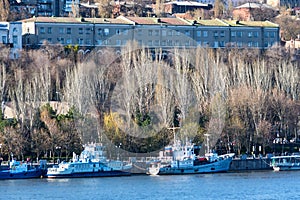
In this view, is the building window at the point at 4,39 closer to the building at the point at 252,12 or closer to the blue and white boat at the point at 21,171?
the blue and white boat at the point at 21,171

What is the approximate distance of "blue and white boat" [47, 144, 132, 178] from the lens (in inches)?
1794

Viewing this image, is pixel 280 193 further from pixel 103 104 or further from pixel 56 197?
pixel 103 104

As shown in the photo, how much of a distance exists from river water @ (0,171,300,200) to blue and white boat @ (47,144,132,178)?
85 cm

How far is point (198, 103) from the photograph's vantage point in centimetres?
5100

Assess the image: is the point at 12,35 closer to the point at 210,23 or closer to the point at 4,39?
the point at 4,39

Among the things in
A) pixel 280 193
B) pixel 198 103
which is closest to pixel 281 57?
pixel 198 103

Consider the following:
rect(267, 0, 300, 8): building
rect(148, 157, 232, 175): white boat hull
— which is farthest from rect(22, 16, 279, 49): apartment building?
rect(267, 0, 300, 8): building

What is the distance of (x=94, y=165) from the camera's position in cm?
4616

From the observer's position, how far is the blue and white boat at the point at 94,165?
4556cm

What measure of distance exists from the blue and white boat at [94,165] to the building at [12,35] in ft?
45.4

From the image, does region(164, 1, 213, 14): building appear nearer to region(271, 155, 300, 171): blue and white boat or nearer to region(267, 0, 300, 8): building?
region(267, 0, 300, 8): building

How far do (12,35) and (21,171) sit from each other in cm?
1676

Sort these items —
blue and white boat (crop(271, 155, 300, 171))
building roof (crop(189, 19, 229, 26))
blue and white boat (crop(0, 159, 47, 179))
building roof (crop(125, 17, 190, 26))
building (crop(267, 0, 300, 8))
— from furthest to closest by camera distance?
building (crop(267, 0, 300, 8)) < building roof (crop(189, 19, 229, 26)) < building roof (crop(125, 17, 190, 26)) < blue and white boat (crop(271, 155, 300, 171)) < blue and white boat (crop(0, 159, 47, 179))

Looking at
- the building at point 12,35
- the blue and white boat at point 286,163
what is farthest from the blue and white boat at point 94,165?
the building at point 12,35
